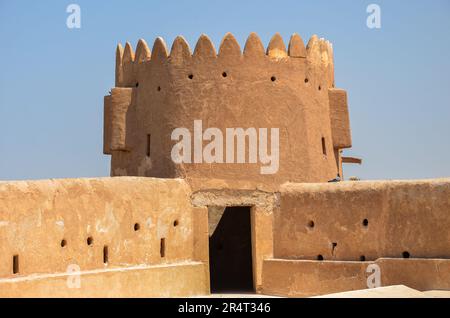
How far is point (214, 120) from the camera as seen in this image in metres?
18.1

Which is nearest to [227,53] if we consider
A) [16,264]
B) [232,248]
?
[232,248]

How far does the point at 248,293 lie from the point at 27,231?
5644 mm

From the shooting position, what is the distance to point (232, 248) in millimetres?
20781

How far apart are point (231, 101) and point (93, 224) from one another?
4449mm

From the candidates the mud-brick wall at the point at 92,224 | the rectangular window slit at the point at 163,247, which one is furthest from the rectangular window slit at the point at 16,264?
the rectangular window slit at the point at 163,247

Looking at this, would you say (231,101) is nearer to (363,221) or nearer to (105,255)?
(363,221)

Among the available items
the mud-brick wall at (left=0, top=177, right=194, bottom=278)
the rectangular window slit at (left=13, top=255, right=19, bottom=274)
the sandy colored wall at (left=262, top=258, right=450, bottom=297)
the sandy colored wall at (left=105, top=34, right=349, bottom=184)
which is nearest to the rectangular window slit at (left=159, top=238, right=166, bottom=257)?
the mud-brick wall at (left=0, top=177, right=194, bottom=278)

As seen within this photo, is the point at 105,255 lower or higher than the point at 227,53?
lower

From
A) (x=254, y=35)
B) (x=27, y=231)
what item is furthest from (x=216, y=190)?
(x=27, y=231)

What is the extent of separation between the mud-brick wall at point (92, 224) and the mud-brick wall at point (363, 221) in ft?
6.82

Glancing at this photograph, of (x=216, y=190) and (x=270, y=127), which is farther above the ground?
(x=270, y=127)

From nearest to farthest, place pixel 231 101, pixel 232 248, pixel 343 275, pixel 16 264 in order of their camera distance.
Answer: pixel 16 264, pixel 343 275, pixel 231 101, pixel 232 248

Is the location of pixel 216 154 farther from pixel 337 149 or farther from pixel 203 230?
pixel 337 149

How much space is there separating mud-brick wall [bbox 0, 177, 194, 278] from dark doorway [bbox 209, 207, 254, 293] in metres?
3.03
